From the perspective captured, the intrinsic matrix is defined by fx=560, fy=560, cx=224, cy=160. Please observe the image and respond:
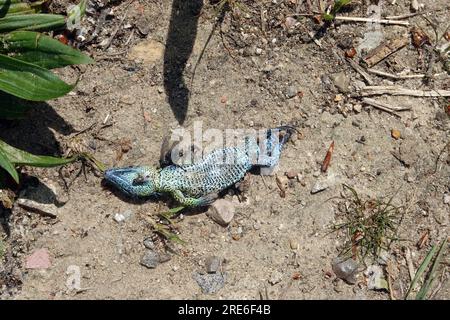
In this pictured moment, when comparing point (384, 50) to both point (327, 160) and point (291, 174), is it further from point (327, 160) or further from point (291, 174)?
point (291, 174)

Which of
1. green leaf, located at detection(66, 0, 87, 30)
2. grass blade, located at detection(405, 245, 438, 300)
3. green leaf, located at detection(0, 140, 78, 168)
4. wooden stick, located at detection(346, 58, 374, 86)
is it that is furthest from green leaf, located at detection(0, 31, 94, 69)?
grass blade, located at detection(405, 245, 438, 300)

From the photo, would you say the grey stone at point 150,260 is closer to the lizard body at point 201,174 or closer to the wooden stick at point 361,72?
the lizard body at point 201,174

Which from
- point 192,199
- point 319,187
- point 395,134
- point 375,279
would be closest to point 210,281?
point 192,199

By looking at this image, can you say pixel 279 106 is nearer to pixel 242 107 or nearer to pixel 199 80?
pixel 242 107

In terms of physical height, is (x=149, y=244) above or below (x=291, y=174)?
below

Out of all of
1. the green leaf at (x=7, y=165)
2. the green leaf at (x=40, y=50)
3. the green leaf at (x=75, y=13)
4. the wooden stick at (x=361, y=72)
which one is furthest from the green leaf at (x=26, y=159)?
the wooden stick at (x=361, y=72)

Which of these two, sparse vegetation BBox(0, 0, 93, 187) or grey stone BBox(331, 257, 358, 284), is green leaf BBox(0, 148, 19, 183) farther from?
grey stone BBox(331, 257, 358, 284)
